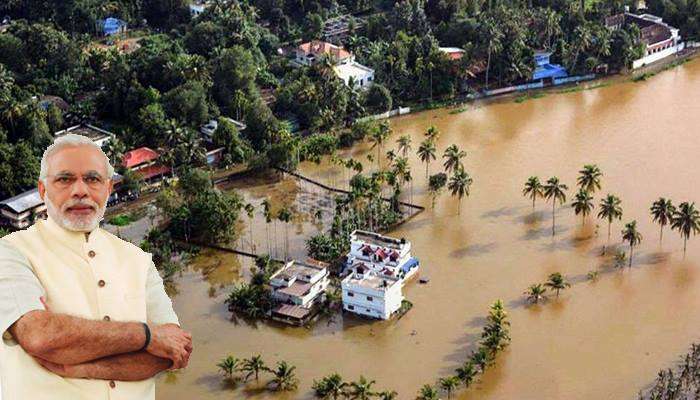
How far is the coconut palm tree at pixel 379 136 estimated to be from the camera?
3372 centimetres

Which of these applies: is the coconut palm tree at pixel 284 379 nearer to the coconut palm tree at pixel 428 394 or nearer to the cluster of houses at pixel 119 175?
the coconut palm tree at pixel 428 394

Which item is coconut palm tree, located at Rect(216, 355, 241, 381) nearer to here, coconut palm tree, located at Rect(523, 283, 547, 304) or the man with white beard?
coconut palm tree, located at Rect(523, 283, 547, 304)

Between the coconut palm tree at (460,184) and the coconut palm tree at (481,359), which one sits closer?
the coconut palm tree at (481,359)

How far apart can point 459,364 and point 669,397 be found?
4.72 meters

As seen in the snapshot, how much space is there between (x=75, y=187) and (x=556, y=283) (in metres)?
21.9

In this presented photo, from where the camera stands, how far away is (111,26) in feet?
155

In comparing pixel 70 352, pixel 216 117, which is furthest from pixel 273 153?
pixel 70 352

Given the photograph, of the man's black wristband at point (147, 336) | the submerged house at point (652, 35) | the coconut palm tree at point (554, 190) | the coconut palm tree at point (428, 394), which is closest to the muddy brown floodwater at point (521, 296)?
the coconut palm tree at point (554, 190)

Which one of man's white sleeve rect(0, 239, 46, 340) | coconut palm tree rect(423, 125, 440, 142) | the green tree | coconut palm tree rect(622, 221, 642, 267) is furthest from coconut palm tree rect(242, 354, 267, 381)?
man's white sleeve rect(0, 239, 46, 340)

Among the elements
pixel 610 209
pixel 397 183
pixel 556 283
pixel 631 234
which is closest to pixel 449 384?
pixel 556 283

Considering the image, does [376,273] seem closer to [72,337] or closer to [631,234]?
[631,234]

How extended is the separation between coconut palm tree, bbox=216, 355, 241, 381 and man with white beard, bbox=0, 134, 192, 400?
59.2 feet

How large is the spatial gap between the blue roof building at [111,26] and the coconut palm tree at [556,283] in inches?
1186

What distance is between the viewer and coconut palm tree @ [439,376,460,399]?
20594 millimetres
